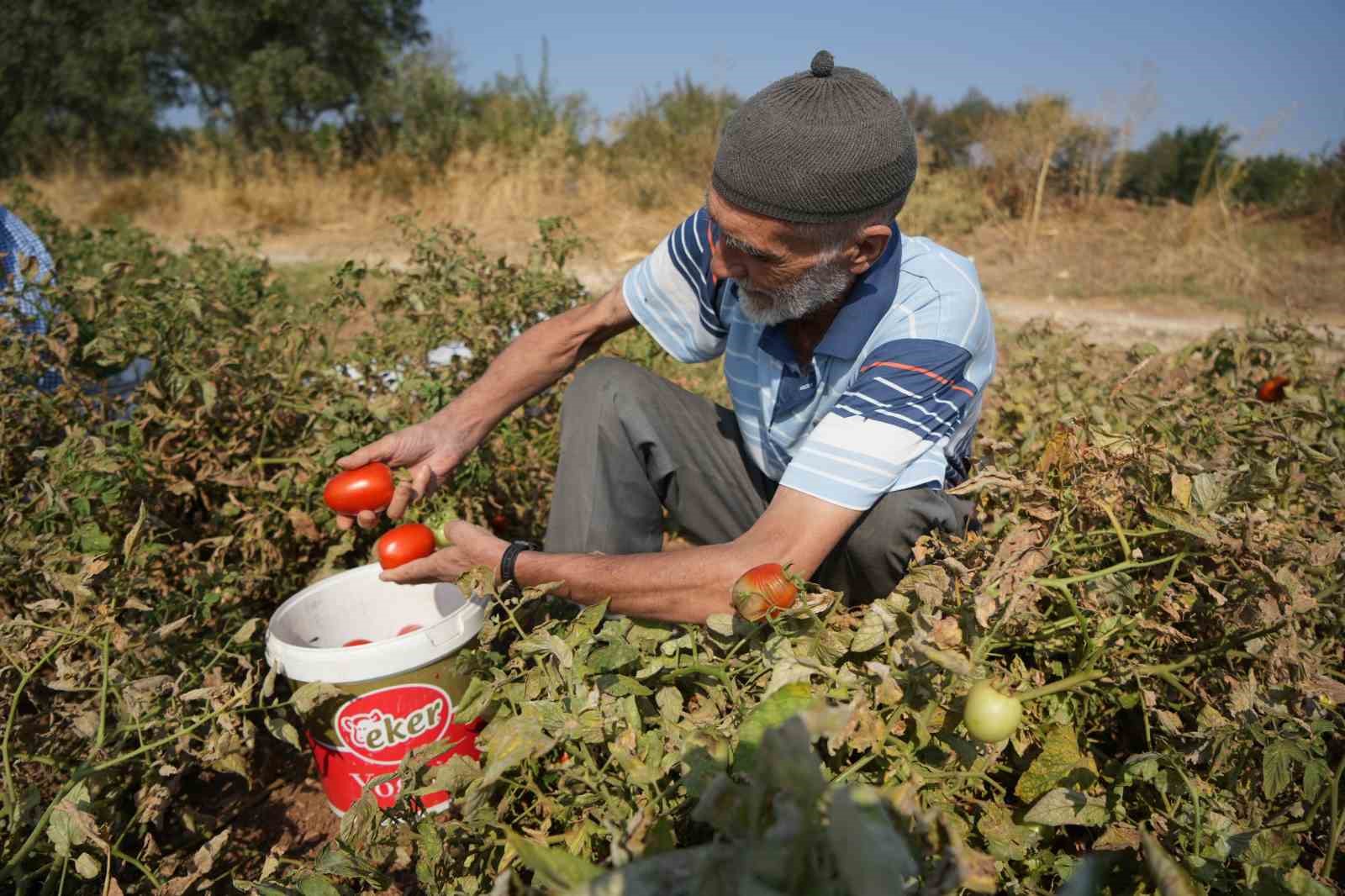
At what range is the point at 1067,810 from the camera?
4.20 ft

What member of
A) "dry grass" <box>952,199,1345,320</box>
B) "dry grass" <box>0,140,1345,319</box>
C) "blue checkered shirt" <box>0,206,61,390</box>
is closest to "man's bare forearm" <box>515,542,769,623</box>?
"blue checkered shirt" <box>0,206,61,390</box>

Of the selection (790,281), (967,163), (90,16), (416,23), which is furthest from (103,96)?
(790,281)

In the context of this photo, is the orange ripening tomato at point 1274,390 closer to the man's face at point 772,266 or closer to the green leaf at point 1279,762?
the man's face at point 772,266

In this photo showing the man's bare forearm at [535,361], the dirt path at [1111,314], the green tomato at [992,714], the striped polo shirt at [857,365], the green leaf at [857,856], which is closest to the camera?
the green leaf at [857,856]

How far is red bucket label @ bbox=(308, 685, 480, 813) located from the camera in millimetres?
1842

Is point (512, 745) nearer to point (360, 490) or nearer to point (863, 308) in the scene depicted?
point (360, 490)

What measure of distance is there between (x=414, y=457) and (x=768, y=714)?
139cm

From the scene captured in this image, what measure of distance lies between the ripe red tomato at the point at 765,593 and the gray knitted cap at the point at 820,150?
86 centimetres

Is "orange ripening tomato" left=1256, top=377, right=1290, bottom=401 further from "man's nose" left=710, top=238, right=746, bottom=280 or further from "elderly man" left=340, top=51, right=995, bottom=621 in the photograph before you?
"man's nose" left=710, top=238, right=746, bottom=280

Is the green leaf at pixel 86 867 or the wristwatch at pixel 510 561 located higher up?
the wristwatch at pixel 510 561

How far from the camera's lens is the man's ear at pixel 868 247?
78.0 inches

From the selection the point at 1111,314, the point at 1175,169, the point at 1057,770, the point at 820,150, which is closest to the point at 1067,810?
the point at 1057,770

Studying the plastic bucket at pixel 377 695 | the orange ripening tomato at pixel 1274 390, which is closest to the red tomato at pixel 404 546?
the plastic bucket at pixel 377 695

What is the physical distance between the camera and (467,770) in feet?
4.37
